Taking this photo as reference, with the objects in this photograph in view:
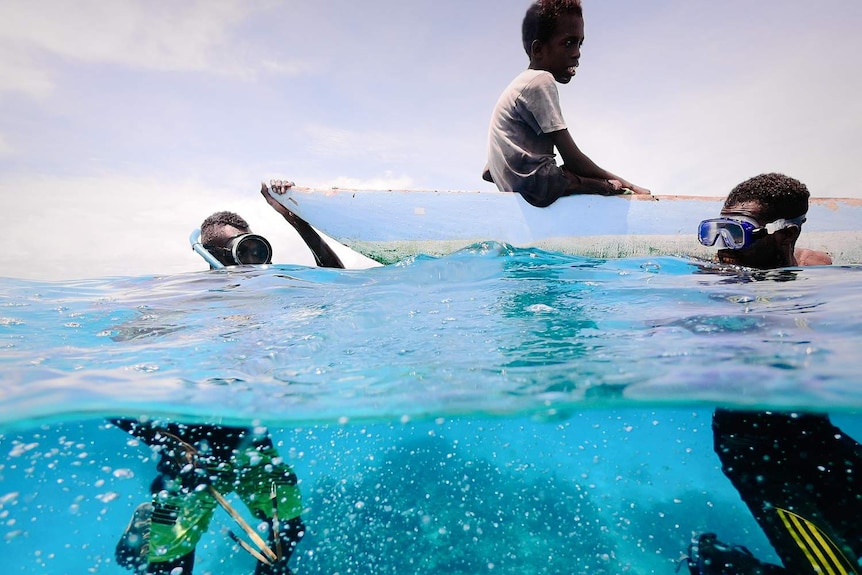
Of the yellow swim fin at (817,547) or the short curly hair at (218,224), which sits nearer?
the yellow swim fin at (817,547)

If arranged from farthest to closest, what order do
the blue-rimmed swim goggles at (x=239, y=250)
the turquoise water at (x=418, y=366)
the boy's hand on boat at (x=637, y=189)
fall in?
the boy's hand on boat at (x=637, y=189), the blue-rimmed swim goggles at (x=239, y=250), the turquoise water at (x=418, y=366)

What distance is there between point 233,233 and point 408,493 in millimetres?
4795

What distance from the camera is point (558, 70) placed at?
569 cm

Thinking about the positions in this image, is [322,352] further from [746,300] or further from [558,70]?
[558,70]

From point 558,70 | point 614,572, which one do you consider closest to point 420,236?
point 558,70

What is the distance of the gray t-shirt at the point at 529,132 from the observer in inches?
212

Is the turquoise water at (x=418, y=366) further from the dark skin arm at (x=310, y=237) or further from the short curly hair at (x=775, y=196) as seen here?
the short curly hair at (x=775, y=196)

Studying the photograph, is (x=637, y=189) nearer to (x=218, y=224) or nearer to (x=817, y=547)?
(x=817, y=547)

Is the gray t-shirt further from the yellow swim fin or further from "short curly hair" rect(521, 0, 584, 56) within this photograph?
Result: the yellow swim fin

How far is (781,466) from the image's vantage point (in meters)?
2.59

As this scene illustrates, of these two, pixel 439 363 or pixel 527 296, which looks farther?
pixel 527 296

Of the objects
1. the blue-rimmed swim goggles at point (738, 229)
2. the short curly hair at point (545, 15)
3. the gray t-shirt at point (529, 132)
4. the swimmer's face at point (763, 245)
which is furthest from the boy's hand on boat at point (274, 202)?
the swimmer's face at point (763, 245)

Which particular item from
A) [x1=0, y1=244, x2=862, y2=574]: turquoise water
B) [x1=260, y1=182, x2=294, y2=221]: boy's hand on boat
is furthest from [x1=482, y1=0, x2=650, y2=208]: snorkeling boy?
[x1=260, y1=182, x2=294, y2=221]: boy's hand on boat

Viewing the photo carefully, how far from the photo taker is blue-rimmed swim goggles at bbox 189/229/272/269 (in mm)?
4969
